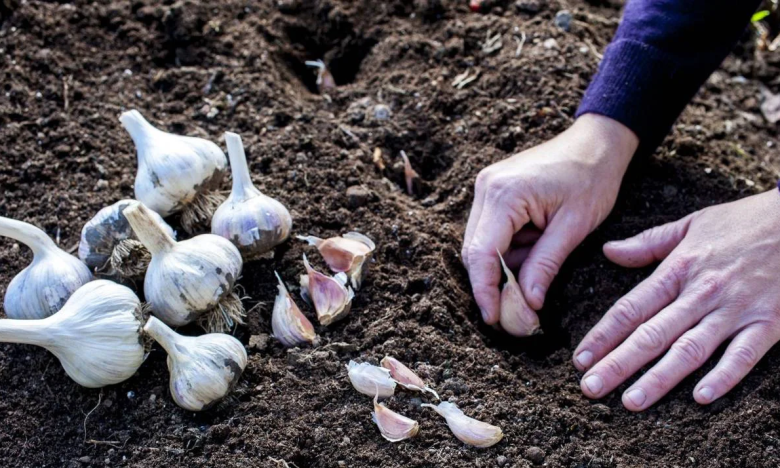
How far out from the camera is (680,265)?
199 centimetres

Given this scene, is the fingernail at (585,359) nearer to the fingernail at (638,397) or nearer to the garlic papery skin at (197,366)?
the fingernail at (638,397)

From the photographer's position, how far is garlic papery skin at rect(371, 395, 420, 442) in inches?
70.8

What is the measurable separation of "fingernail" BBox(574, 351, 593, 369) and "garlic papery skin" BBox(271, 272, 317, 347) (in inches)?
27.0

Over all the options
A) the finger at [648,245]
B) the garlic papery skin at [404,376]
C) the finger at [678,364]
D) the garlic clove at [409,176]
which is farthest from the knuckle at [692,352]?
the garlic clove at [409,176]

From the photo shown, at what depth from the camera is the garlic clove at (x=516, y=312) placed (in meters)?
2.05

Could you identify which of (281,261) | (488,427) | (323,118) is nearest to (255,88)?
(323,118)

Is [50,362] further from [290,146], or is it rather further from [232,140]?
[290,146]

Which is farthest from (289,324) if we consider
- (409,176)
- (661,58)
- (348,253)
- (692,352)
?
(661,58)

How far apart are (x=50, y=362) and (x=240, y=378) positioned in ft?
1.63

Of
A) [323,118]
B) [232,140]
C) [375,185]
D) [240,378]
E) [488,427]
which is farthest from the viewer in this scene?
[323,118]

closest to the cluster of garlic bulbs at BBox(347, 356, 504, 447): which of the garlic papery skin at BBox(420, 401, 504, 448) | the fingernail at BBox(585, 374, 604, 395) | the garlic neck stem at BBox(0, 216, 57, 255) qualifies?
the garlic papery skin at BBox(420, 401, 504, 448)

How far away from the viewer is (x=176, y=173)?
81.2 inches

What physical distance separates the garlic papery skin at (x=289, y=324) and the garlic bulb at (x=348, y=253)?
0.57 feet

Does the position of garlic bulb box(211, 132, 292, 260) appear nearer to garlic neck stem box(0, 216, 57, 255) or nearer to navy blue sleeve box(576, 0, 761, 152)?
garlic neck stem box(0, 216, 57, 255)
